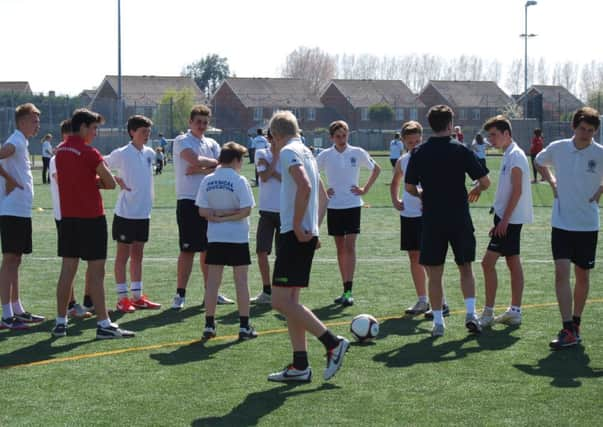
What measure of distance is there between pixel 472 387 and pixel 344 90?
100263 millimetres

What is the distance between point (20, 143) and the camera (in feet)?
29.7

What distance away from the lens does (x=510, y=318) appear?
9.14 m

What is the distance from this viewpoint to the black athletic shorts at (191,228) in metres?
10.2

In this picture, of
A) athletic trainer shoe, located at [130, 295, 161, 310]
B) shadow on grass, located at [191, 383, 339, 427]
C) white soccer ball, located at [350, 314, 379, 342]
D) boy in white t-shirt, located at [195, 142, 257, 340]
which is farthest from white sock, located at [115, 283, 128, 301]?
shadow on grass, located at [191, 383, 339, 427]

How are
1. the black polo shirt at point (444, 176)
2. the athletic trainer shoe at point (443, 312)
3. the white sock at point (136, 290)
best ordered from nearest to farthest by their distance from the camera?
the black polo shirt at point (444, 176)
the athletic trainer shoe at point (443, 312)
the white sock at point (136, 290)

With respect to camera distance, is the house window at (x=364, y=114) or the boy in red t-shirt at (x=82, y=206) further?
the house window at (x=364, y=114)

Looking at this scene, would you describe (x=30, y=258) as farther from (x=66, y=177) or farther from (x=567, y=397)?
(x=567, y=397)

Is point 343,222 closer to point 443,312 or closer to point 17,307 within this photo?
point 443,312

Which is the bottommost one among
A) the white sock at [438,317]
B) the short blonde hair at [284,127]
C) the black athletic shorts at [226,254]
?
the white sock at [438,317]

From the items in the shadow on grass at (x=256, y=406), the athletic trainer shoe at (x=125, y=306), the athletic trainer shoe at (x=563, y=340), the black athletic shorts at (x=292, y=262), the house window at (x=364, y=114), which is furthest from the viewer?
the house window at (x=364, y=114)

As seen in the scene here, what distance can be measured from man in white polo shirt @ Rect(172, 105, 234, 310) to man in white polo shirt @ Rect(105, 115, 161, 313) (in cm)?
35

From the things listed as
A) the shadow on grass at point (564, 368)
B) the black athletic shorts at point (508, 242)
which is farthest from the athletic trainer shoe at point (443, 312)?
the shadow on grass at point (564, 368)

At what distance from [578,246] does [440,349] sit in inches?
59.8

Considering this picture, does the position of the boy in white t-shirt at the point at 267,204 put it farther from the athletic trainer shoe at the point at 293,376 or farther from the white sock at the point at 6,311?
the athletic trainer shoe at the point at 293,376
